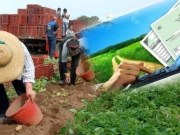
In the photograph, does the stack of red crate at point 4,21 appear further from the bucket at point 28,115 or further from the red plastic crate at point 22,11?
the bucket at point 28,115

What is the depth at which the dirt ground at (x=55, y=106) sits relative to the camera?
3.68m

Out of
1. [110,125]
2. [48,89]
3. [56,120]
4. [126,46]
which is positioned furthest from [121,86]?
[48,89]

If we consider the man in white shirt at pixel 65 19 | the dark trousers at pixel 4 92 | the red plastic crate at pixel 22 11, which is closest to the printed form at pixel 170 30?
the dark trousers at pixel 4 92

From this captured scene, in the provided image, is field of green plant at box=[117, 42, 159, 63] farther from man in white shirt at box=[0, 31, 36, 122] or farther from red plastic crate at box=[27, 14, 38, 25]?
red plastic crate at box=[27, 14, 38, 25]

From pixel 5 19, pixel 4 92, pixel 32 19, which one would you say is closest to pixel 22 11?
pixel 5 19

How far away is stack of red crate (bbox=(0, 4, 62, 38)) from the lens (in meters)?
12.7

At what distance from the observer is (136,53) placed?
3.90 m

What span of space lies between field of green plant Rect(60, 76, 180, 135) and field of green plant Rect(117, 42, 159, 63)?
1.55 feet

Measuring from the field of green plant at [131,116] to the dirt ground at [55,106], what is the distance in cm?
27

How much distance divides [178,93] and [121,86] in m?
1.15

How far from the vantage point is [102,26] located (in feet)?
12.8

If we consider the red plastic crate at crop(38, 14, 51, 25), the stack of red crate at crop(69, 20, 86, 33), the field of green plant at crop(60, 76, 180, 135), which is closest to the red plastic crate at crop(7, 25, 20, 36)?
the red plastic crate at crop(38, 14, 51, 25)

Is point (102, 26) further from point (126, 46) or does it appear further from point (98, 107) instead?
point (98, 107)

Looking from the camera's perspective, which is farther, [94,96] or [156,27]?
[94,96]
